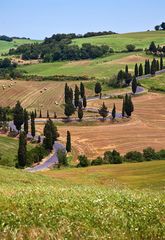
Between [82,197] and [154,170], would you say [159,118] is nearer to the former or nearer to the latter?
[154,170]

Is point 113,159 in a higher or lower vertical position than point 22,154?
lower

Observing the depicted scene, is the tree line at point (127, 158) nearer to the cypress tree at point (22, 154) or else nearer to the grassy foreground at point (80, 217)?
the cypress tree at point (22, 154)

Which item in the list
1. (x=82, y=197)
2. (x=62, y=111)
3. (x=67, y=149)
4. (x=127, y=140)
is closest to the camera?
(x=82, y=197)

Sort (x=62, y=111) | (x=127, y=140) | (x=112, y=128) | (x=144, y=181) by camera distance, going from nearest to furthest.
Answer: (x=144, y=181) → (x=127, y=140) → (x=112, y=128) → (x=62, y=111)

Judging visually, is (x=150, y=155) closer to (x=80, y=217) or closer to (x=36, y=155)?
(x=36, y=155)

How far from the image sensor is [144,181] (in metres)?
47.0

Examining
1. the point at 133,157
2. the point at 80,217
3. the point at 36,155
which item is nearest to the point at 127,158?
the point at 133,157

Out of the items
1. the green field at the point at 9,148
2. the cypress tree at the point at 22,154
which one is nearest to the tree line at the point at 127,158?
the cypress tree at the point at 22,154

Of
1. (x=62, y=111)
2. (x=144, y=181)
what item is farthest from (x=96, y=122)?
(x=144, y=181)

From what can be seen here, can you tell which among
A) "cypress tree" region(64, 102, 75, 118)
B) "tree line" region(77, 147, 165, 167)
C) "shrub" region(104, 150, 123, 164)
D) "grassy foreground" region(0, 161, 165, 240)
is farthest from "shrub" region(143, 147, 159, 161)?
"grassy foreground" region(0, 161, 165, 240)

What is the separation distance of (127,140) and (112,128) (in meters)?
17.6

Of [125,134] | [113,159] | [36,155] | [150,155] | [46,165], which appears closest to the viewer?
[113,159]

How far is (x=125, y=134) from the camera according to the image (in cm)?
13688

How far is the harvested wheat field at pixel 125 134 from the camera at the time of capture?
121688 mm
